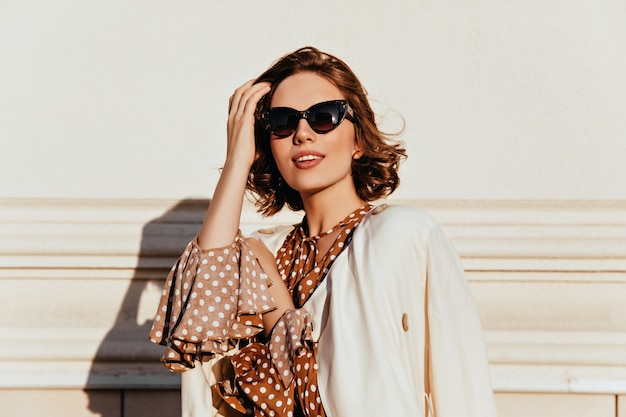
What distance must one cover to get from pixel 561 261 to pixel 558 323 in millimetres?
252

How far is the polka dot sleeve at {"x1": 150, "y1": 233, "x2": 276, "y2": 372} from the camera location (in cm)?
243

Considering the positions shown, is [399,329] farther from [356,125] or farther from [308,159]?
[356,125]

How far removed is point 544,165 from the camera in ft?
13.3

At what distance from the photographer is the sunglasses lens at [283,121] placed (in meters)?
Result: 2.57

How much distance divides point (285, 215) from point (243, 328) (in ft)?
4.93

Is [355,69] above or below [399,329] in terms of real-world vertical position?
above

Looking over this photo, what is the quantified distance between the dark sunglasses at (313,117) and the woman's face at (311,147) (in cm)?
1

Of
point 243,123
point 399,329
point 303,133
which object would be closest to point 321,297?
point 399,329

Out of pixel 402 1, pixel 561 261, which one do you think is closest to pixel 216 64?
pixel 402 1

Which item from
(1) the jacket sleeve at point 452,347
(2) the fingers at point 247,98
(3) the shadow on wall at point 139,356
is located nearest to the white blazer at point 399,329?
(1) the jacket sleeve at point 452,347

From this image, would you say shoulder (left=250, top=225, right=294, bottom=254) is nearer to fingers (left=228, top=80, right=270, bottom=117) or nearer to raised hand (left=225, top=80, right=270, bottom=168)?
raised hand (left=225, top=80, right=270, bottom=168)

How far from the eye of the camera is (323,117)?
2.56 meters

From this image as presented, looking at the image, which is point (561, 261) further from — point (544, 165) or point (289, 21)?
point (289, 21)

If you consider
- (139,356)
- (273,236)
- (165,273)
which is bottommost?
(139,356)
